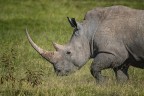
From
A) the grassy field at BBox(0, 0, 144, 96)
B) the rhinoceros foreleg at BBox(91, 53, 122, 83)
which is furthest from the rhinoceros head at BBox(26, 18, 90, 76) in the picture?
the rhinoceros foreleg at BBox(91, 53, 122, 83)

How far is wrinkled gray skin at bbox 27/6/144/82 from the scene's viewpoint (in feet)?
38.0

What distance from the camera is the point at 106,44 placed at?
11.6 m

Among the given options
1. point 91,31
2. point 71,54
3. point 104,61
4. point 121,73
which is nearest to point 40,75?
point 71,54

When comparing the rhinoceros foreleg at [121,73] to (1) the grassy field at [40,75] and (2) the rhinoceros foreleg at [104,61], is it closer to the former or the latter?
(1) the grassy field at [40,75]

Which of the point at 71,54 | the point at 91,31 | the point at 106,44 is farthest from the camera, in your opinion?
the point at 71,54

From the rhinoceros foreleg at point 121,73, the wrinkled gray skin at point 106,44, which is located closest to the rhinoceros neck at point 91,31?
the wrinkled gray skin at point 106,44

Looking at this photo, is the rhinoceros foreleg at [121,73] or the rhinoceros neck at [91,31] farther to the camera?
the rhinoceros foreleg at [121,73]

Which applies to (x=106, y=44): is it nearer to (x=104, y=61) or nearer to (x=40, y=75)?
(x=104, y=61)

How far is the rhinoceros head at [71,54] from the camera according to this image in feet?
39.7

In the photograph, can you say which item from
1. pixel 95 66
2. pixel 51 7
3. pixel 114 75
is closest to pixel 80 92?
pixel 95 66

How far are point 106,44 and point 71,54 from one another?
2.91ft

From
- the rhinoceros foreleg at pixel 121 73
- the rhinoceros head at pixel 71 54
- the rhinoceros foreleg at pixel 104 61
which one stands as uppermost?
the rhinoceros foreleg at pixel 104 61

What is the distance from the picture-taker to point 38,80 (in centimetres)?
1091

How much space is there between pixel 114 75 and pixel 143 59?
157 centimetres
